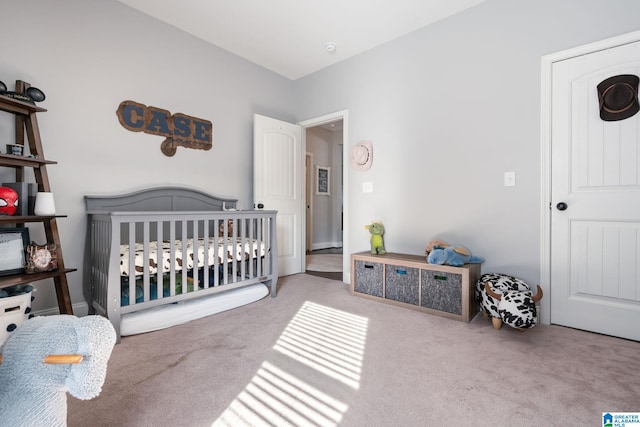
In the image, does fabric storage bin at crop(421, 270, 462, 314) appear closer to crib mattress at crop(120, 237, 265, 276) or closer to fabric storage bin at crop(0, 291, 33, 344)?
A: crib mattress at crop(120, 237, 265, 276)

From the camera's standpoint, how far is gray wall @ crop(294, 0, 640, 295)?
6.95ft

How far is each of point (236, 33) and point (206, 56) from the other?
1.36 ft

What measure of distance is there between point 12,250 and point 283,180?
2.36 metres

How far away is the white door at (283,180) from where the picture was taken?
3293 millimetres

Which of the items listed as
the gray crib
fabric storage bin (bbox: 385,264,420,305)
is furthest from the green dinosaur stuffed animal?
the gray crib

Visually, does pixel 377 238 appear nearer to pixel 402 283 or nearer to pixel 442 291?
pixel 402 283

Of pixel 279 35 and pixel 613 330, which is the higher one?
pixel 279 35

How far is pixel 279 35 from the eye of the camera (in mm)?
2844

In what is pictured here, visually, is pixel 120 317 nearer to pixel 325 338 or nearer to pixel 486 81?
pixel 325 338

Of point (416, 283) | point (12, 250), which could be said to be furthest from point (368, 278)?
point (12, 250)

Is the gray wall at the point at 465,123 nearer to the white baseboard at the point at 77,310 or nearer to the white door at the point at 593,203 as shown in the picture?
the white door at the point at 593,203

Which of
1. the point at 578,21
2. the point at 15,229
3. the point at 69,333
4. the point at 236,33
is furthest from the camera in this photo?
the point at 236,33

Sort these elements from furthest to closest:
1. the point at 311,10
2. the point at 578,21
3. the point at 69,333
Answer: the point at 311,10 < the point at 578,21 < the point at 69,333

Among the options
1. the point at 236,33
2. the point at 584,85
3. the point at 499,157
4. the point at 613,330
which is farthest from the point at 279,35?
the point at 613,330
